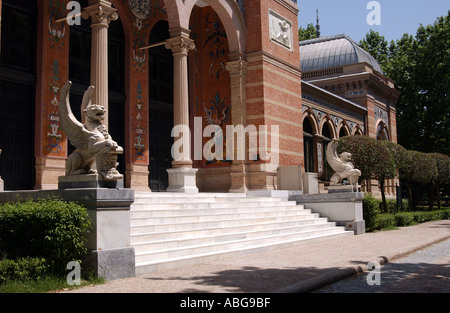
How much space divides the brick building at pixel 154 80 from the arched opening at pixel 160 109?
41mm

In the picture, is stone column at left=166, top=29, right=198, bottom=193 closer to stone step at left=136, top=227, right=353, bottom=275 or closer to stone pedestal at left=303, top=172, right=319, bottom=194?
stone step at left=136, top=227, right=353, bottom=275

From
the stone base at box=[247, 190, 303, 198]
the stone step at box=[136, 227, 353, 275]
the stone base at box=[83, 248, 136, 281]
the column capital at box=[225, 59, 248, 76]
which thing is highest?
the column capital at box=[225, 59, 248, 76]

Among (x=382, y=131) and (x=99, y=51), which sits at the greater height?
(x=382, y=131)

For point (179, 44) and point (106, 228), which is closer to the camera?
point (106, 228)

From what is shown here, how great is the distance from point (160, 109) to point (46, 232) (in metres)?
11.4

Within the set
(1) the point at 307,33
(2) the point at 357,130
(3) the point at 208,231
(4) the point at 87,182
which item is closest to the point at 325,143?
(2) the point at 357,130

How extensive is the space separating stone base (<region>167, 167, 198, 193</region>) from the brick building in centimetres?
6

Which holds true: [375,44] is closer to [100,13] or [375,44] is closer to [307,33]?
[307,33]

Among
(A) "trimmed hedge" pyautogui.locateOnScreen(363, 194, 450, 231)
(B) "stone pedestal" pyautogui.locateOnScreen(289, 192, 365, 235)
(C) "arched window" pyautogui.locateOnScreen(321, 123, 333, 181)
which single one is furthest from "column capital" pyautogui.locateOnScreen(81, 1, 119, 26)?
(C) "arched window" pyautogui.locateOnScreen(321, 123, 333, 181)

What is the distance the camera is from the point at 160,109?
18422mm

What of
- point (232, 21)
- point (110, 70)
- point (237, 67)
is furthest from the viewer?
point (237, 67)

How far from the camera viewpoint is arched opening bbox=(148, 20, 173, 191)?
59.2ft

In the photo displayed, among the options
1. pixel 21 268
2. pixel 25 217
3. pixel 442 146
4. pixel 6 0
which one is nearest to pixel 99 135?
pixel 25 217

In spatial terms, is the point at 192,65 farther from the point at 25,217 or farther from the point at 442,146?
the point at 442,146
